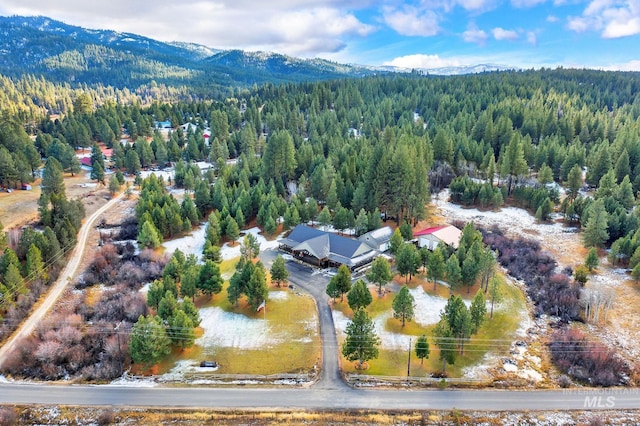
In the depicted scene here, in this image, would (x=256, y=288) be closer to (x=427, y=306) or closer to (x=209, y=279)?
(x=209, y=279)

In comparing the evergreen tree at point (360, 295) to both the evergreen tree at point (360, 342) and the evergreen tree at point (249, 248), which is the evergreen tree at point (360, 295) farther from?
the evergreen tree at point (249, 248)

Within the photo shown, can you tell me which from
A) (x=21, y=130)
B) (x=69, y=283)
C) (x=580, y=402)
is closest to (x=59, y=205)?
(x=69, y=283)

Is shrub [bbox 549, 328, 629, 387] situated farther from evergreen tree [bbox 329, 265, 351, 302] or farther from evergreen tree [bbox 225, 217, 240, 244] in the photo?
evergreen tree [bbox 225, 217, 240, 244]

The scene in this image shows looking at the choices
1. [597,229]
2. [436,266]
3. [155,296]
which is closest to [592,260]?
[597,229]

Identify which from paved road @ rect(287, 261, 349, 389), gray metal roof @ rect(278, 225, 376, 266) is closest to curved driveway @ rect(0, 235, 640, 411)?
paved road @ rect(287, 261, 349, 389)

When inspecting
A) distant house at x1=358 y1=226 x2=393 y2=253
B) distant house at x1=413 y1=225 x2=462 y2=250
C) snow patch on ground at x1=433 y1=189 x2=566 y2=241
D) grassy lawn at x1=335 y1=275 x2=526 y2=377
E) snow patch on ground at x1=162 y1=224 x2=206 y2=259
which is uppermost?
distant house at x1=413 y1=225 x2=462 y2=250

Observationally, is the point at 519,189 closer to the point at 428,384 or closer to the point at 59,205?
the point at 428,384
